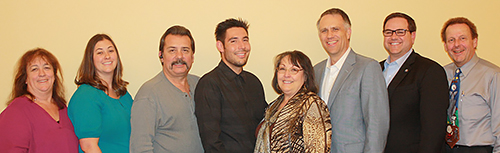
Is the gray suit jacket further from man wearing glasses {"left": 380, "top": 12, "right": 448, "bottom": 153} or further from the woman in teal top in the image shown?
the woman in teal top

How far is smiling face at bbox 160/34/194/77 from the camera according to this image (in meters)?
2.66

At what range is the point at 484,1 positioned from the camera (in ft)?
12.6

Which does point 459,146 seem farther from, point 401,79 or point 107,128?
point 107,128

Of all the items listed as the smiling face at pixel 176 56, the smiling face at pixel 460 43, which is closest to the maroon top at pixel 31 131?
the smiling face at pixel 176 56

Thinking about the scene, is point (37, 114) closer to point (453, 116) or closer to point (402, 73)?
point (402, 73)

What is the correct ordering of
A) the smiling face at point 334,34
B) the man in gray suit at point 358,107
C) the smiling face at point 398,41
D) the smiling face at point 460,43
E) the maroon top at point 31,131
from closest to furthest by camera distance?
the man in gray suit at point 358,107, the maroon top at point 31,131, the smiling face at point 334,34, the smiling face at point 398,41, the smiling face at point 460,43

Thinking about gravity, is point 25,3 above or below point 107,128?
above

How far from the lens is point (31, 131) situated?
8.14 feet

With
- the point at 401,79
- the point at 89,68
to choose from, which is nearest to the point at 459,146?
the point at 401,79

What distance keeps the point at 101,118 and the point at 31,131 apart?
1.58 ft

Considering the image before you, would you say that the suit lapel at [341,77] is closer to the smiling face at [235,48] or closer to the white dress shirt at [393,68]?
the white dress shirt at [393,68]

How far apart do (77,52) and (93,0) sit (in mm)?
507

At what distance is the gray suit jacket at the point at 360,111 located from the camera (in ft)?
7.59

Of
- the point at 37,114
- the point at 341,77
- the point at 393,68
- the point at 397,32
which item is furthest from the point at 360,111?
the point at 37,114
